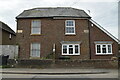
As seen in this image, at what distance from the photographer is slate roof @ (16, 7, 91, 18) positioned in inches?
971

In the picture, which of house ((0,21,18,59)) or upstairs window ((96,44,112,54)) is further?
house ((0,21,18,59))

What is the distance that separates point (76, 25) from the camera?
24.5 m

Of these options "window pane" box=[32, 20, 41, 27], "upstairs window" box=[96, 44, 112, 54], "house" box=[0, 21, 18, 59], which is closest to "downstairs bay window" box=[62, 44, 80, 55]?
"upstairs window" box=[96, 44, 112, 54]

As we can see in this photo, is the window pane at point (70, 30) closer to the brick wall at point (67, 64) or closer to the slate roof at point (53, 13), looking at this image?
the slate roof at point (53, 13)

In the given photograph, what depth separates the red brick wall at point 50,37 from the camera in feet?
78.2

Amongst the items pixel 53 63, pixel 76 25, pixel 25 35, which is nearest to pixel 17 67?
pixel 53 63

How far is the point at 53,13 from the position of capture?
2545cm

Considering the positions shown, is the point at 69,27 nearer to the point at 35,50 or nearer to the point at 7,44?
the point at 35,50

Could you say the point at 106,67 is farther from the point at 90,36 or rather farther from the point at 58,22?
the point at 58,22

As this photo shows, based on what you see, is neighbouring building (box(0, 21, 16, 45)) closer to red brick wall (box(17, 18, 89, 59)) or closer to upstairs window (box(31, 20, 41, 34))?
red brick wall (box(17, 18, 89, 59))

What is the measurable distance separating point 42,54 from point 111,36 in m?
10.6

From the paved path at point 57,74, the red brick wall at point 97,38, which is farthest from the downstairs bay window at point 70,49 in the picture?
the paved path at point 57,74

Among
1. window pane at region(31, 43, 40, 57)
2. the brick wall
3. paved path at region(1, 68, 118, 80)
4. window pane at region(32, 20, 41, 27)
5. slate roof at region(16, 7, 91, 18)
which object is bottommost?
paved path at region(1, 68, 118, 80)

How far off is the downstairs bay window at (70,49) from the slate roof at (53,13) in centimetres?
442
